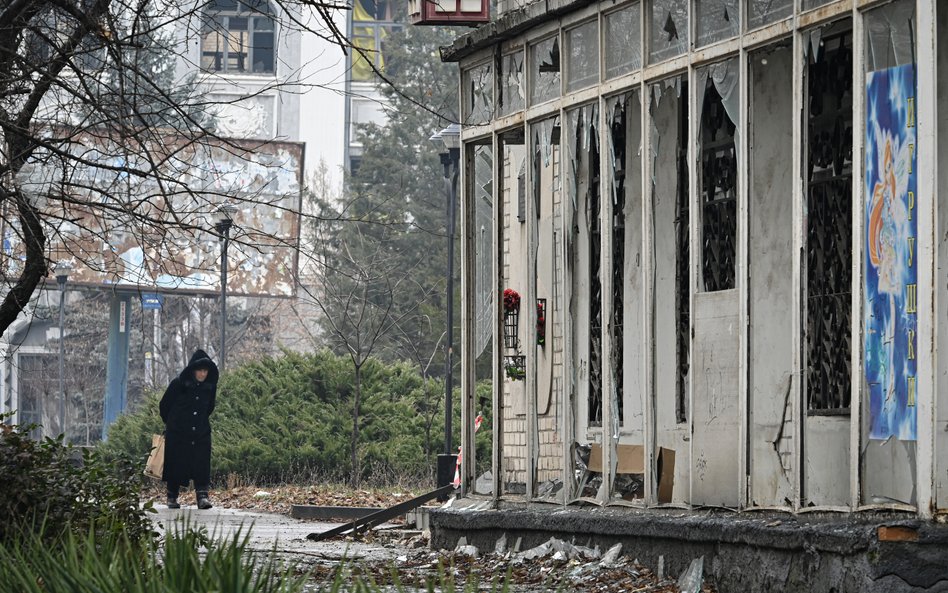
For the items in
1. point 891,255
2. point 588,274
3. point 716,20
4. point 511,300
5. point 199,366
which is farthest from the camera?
point 199,366

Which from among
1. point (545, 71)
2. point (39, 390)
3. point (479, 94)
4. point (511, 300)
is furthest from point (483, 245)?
point (39, 390)

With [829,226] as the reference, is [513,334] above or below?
below

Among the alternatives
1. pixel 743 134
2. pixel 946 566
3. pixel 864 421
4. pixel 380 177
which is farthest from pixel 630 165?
pixel 380 177

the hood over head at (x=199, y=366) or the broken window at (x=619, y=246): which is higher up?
the broken window at (x=619, y=246)

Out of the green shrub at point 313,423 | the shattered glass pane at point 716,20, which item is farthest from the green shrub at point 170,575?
the green shrub at point 313,423

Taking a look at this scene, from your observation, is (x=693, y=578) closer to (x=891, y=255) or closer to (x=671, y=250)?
(x=891, y=255)

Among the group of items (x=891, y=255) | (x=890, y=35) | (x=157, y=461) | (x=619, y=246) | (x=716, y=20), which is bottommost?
(x=157, y=461)

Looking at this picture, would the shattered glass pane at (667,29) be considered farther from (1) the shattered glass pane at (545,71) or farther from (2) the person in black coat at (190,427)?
(2) the person in black coat at (190,427)

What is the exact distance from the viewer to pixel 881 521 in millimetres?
8820

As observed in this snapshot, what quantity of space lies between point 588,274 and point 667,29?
10.6 feet

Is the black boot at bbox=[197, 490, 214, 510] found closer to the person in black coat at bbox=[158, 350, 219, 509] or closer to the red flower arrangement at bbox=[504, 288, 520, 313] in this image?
the person in black coat at bbox=[158, 350, 219, 509]

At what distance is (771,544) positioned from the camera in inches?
385

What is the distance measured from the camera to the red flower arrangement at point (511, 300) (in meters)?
16.1

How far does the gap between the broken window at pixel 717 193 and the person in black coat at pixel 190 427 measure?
10.9 m
